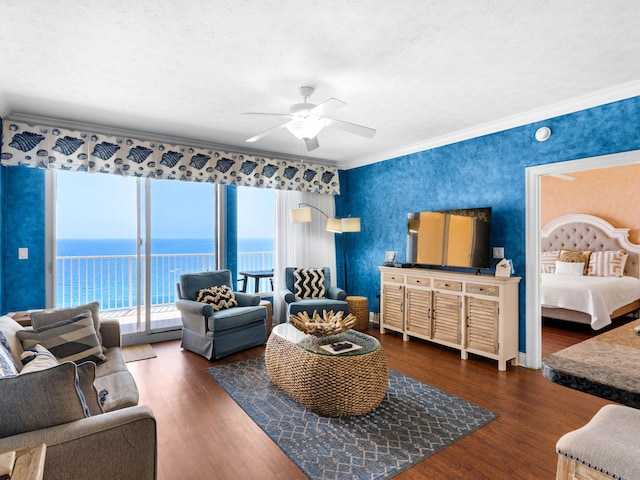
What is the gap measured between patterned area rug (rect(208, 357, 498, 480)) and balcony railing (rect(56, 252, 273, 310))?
2739 mm

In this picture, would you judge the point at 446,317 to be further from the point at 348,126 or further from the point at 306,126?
the point at 306,126

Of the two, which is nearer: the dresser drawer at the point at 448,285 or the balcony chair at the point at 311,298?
the dresser drawer at the point at 448,285

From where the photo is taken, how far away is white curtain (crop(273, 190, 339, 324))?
5387mm

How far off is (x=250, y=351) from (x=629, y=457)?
3647 mm

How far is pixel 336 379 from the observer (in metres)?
2.54

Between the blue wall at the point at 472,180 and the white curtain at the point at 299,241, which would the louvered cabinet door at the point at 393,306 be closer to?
the blue wall at the point at 472,180

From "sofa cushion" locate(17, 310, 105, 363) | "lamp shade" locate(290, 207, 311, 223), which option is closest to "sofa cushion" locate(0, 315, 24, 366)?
"sofa cushion" locate(17, 310, 105, 363)

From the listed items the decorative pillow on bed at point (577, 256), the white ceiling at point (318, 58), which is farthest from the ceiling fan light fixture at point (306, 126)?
the decorative pillow on bed at point (577, 256)

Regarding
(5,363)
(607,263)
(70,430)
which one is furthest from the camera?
(607,263)

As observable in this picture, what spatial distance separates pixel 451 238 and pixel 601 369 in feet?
11.4

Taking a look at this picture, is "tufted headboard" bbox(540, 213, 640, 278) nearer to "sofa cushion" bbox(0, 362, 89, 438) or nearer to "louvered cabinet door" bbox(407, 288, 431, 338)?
"louvered cabinet door" bbox(407, 288, 431, 338)

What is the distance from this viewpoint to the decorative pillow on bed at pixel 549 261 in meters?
6.24

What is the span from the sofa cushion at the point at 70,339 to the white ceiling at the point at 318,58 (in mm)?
1878

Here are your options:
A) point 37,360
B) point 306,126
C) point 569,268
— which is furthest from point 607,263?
point 37,360
